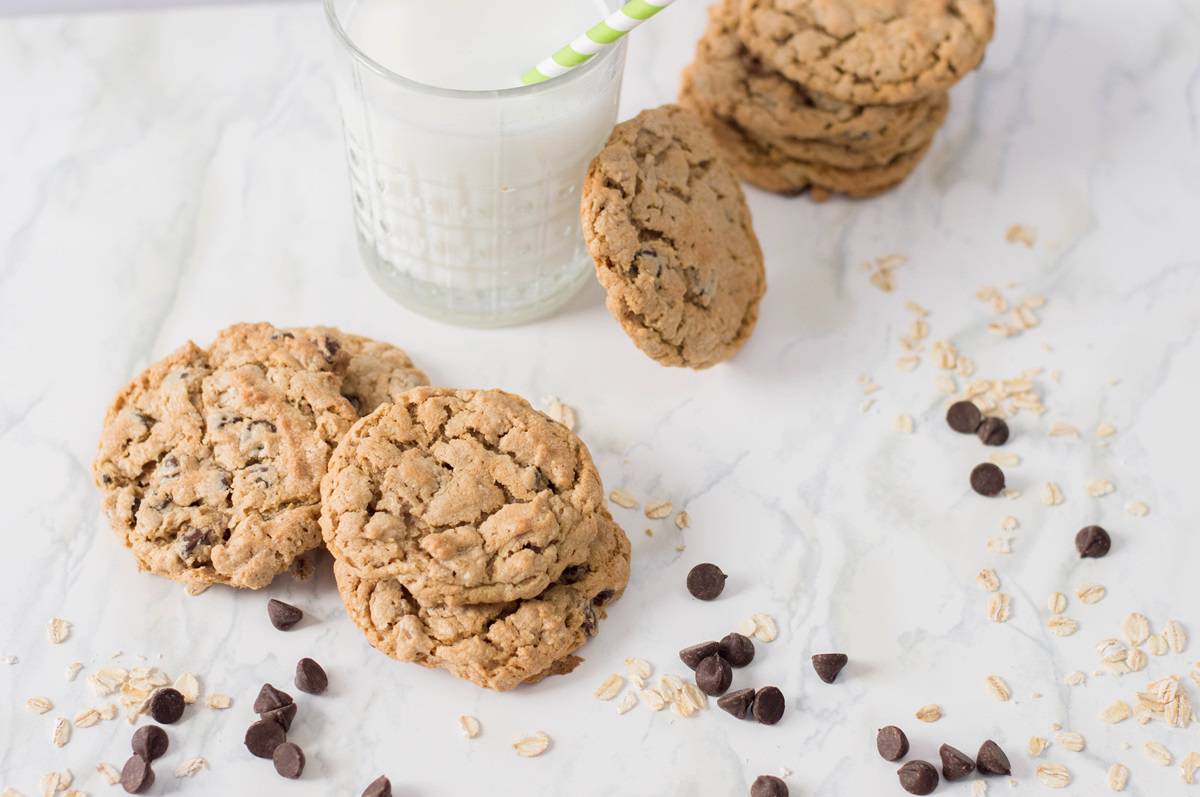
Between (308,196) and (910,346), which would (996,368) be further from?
(308,196)

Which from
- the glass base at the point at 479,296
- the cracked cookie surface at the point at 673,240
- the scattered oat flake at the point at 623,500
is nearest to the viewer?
the cracked cookie surface at the point at 673,240

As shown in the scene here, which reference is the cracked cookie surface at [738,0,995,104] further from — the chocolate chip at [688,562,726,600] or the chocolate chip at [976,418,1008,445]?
the chocolate chip at [688,562,726,600]

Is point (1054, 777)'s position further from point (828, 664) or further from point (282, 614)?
point (282, 614)

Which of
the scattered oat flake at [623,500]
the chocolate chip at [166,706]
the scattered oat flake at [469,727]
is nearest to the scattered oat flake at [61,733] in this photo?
the chocolate chip at [166,706]

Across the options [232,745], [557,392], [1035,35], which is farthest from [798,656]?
[1035,35]

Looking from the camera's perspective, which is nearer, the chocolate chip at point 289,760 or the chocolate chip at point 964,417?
the chocolate chip at point 289,760

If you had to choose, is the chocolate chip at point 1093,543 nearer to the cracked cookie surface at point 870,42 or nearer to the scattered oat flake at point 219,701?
the cracked cookie surface at point 870,42
